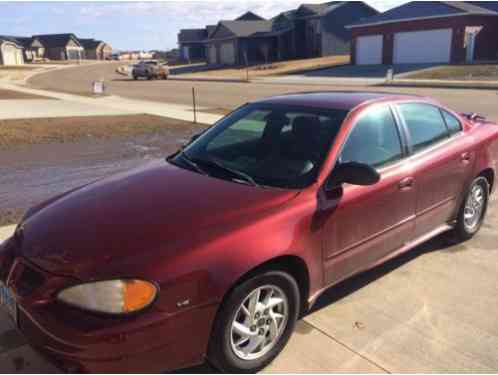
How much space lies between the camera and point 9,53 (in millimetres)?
91062

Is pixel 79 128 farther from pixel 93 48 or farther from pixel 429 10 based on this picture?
pixel 93 48

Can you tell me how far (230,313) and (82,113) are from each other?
15.3 meters

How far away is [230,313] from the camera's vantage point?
259cm

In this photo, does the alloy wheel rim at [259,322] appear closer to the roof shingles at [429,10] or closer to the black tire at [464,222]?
the black tire at [464,222]

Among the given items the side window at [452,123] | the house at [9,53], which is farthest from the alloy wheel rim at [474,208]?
the house at [9,53]

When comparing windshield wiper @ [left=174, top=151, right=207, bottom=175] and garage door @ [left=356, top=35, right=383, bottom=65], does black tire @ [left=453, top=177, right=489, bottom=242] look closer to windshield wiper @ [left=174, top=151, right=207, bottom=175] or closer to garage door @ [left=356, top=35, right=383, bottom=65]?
windshield wiper @ [left=174, top=151, right=207, bottom=175]

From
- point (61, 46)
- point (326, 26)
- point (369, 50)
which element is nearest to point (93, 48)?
point (61, 46)

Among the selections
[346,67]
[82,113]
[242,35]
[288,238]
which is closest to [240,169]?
[288,238]

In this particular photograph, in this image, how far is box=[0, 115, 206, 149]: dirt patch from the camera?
11.1m

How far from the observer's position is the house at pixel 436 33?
37.6m

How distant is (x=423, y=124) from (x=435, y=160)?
14.6 inches

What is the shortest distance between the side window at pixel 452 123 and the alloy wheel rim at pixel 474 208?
63 centimetres

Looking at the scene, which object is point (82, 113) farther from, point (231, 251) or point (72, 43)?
point (72, 43)

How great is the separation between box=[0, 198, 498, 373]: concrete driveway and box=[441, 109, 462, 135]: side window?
3.97 feet
